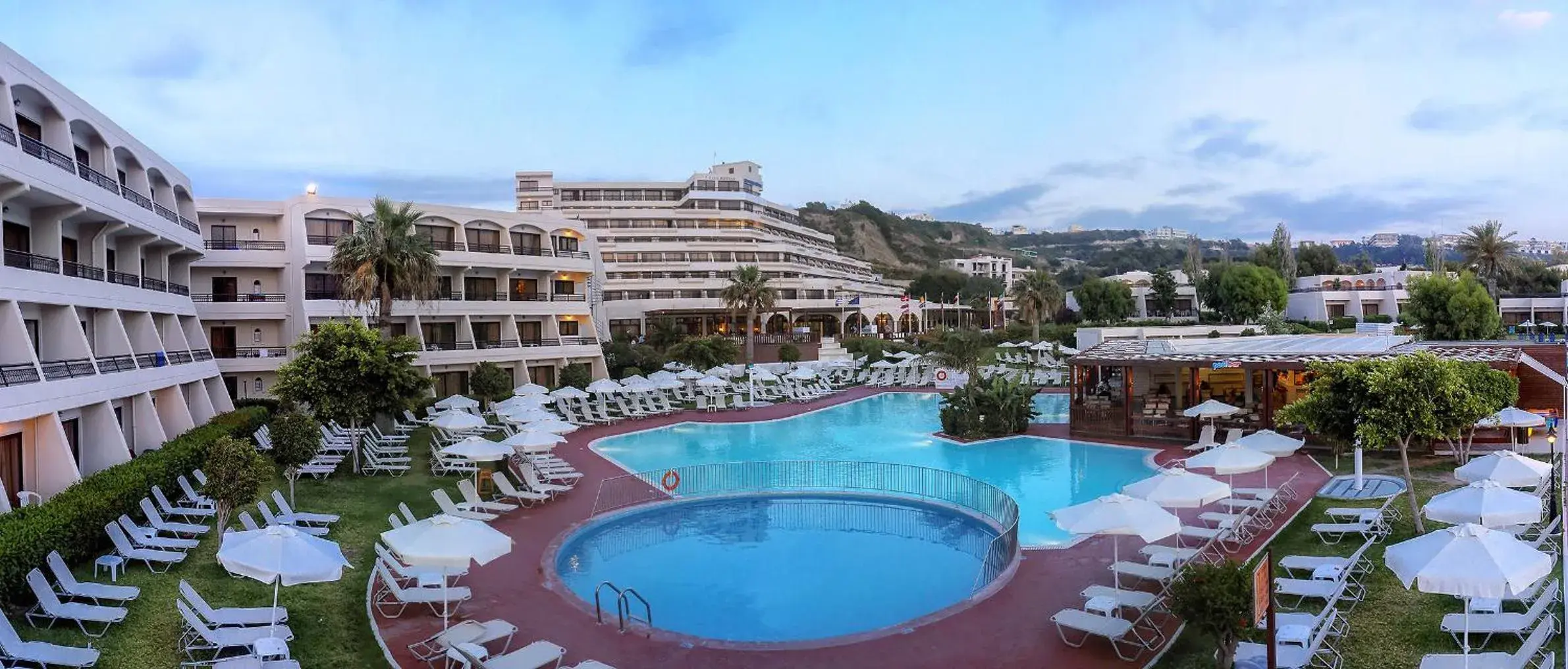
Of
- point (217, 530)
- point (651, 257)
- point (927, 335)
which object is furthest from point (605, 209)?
point (217, 530)

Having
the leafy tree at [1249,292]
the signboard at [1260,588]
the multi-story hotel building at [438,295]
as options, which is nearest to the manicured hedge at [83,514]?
the signboard at [1260,588]

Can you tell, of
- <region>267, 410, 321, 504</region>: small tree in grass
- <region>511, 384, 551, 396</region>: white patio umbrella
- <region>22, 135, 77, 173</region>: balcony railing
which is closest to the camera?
<region>22, 135, 77, 173</region>: balcony railing

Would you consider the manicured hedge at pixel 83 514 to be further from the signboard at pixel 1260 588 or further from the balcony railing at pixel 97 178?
the signboard at pixel 1260 588

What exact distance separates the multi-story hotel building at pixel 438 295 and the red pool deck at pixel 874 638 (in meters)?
20.4

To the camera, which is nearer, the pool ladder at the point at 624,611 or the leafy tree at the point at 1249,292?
the pool ladder at the point at 624,611

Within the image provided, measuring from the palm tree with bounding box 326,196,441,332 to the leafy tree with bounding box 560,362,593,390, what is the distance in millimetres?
10096

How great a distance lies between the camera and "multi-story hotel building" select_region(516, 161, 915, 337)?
248ft

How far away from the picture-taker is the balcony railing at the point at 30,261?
17.2 m

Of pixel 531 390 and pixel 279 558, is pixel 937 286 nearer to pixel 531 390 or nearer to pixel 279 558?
pixel 531 390

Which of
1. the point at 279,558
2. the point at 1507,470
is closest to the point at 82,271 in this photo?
the point at 279,558

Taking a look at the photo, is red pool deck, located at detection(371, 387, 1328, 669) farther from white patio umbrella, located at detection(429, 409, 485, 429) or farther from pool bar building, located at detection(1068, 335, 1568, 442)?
pool bar building, located at detection(1068, 335, 1568, 442)

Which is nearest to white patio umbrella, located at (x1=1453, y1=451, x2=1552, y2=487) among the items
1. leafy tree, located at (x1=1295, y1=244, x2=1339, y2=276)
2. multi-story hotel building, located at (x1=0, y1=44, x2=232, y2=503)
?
multi-story hotel building, located at (x1=0, y1=44, x2=232, y2=503)

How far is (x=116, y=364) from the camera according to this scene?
795 inches

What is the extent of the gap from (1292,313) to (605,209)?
60.8 metres
